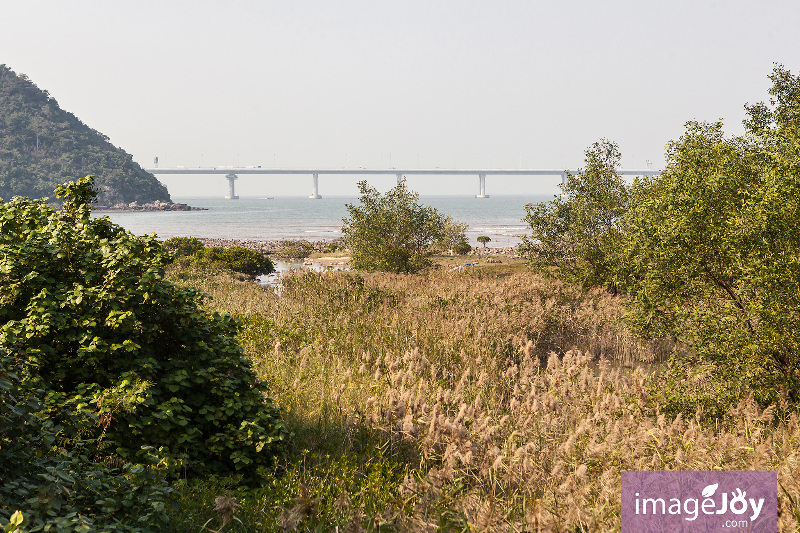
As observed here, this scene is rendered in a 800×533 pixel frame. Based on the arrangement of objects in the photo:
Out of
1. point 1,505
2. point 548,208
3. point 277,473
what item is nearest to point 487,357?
point 277,473

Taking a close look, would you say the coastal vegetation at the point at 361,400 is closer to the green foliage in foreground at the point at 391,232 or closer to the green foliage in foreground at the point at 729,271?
the green foliage in foreground at the point at 729,271

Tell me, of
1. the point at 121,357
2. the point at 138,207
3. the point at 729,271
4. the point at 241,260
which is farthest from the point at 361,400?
the point at 138,207

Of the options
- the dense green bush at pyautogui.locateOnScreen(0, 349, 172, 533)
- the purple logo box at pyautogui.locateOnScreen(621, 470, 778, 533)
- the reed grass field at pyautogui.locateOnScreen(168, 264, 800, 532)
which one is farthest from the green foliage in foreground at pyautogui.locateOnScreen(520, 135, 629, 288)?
the dense green bush at pyautogui.locateOnScreen(0, 349, 172, 533)

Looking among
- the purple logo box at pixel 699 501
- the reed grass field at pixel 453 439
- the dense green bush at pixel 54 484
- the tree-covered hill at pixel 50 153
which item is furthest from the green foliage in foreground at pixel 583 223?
the tree-covered hill at pixel 50 153

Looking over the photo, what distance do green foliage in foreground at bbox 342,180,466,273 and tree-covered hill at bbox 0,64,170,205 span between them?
14553 centimetres

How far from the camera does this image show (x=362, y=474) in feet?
20.0

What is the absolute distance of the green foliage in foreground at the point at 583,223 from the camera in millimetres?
19344

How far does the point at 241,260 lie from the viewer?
3225 centimetres

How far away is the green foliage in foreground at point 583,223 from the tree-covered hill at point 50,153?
155081 millimetres

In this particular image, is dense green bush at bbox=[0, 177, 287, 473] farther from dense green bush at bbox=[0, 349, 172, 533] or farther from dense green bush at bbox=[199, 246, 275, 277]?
dense green bush at bbox=[199, 246, 275, 277]

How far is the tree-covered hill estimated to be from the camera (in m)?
155

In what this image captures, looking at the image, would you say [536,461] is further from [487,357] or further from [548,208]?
[548,208]

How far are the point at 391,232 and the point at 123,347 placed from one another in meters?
21.5

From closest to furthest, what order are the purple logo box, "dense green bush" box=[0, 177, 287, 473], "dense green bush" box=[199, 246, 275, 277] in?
the purple logo box < "dense green bush" box=[0, 177, 287, 473] < "dense green bush" box=[199, 246, 275, 277]
